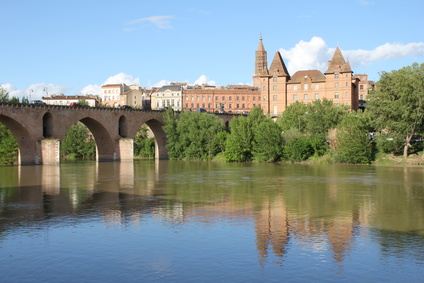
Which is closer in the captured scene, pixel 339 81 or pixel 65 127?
pixel 65 127

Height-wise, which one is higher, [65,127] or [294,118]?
[294,118]

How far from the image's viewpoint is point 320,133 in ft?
254

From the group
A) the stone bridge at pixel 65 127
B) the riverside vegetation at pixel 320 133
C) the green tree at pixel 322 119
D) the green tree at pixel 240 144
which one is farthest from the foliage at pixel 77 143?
the green tree at pixel 322 119

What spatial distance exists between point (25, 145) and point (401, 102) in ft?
151

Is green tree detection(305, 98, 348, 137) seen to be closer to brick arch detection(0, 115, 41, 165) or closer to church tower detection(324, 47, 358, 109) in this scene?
church tower detection(324, 47, 358, 109)

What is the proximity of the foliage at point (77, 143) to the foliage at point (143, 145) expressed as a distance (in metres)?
8.11

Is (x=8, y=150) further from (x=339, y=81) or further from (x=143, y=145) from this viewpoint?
(x=339, y=81)

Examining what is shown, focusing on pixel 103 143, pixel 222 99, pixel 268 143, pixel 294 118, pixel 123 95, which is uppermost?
pixel 123 95

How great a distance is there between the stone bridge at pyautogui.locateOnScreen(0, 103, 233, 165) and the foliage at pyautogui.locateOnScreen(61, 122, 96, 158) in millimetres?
14541

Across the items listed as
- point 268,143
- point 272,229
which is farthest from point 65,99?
point 272,229

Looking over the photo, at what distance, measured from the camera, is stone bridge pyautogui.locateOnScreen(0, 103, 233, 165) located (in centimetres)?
6769

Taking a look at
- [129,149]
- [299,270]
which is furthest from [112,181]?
[129,149]

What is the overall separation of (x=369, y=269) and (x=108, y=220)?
38.7 ft

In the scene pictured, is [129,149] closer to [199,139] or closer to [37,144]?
[199,139]
